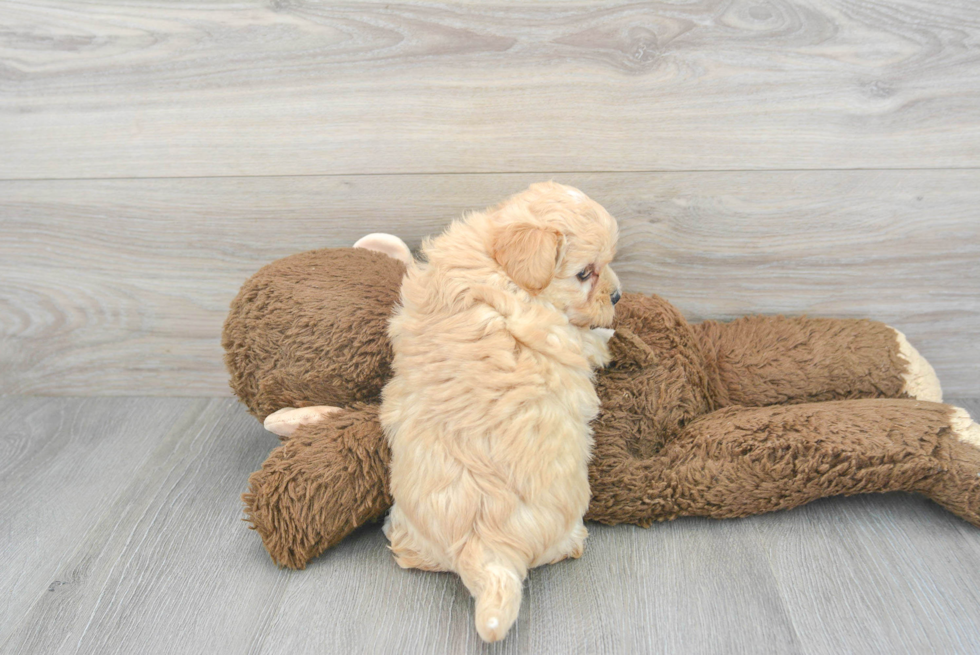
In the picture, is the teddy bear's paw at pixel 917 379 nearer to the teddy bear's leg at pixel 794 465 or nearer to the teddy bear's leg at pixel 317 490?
the teddy bear's leg at pixel 794 465

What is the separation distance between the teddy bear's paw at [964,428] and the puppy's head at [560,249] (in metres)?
0.54

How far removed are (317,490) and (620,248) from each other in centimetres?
67

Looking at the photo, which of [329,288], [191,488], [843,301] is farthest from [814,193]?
[191,488]

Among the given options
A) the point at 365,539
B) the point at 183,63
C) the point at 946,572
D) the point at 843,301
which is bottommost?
the point at 365,539

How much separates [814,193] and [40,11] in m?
1.38

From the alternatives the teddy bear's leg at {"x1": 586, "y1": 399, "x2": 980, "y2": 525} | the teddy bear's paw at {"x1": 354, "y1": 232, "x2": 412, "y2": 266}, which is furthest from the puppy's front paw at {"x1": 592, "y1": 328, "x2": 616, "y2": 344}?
the teddy bear's paw at {"x1": 354, "y1": 232, "x2": 412, "y2": 266}

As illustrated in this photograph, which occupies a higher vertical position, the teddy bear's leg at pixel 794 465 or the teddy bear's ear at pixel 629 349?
the teddy bear's ear at pixel 629 349

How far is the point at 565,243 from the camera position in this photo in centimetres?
91

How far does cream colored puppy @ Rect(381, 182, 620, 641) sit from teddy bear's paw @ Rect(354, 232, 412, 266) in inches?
10.6

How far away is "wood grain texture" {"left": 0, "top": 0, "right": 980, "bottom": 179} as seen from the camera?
1.14 m

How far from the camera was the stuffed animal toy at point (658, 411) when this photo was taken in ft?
3.25

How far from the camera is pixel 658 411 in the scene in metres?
1.07

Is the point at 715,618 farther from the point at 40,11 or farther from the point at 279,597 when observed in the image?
the point at 40,11

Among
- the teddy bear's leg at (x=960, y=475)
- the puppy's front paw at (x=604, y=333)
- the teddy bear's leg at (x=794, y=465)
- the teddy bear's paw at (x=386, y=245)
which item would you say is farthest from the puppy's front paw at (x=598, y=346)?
the teddy bear's leg at (x=960, y=475)
